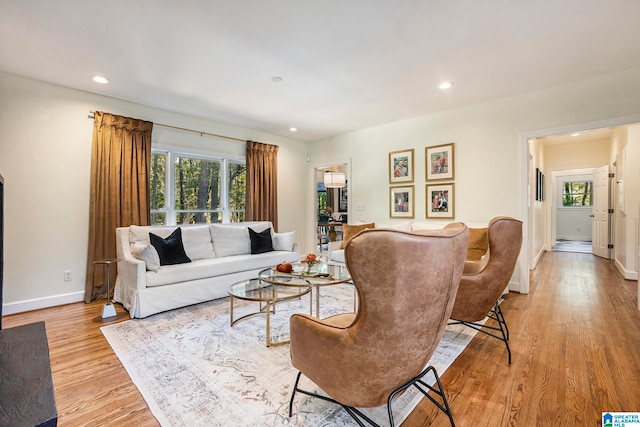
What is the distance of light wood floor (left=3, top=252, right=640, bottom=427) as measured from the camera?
5.27ft

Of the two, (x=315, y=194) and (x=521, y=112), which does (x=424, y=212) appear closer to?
(x=521, y=112)

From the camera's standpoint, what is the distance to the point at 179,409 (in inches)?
64.9

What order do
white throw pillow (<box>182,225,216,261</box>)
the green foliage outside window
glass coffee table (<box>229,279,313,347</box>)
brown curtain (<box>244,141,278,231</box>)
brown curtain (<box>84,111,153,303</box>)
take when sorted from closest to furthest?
1. glass coffee table (<box>229,279,313,347</box>)
2. brown curtain (<box>84,111,153,303</box>)
3. white throw pillow (<box>182,225,216,261</box>)
4. the green foliage outside window
5. brown curtain (<box>244,141,278,231</box>)

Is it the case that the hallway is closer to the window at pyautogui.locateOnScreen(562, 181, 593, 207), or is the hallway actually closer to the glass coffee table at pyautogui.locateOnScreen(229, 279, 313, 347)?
the glass coffee table at pyautogui.locateOnScreen(229, 279, 313, 347)

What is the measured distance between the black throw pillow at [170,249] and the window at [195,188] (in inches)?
38.5

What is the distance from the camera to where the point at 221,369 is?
2061 mm

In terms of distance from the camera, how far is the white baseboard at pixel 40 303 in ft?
10.5

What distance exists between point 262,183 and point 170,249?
2.29 m

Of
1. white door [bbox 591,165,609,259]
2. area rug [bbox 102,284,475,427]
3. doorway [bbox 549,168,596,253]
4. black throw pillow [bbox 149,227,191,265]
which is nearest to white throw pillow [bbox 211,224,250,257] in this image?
black throw pillow [bbox 149,227,191,265]

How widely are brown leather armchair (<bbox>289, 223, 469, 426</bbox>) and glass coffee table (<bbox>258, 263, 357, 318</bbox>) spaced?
1.19m

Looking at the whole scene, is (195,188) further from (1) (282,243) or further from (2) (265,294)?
(2) (265,294)

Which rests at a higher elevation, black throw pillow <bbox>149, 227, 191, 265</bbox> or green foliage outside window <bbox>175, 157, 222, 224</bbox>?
green foliage outside window <bbox>175, 157, 222, 224</bbox>

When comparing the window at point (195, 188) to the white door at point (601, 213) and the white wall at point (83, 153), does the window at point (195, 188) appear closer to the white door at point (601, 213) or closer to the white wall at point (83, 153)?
the white wall at point (83, 153)

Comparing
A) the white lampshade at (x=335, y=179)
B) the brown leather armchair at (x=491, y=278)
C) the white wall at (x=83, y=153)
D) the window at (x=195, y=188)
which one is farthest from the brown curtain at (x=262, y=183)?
the brown leather armchair at (x=491, y=278)
